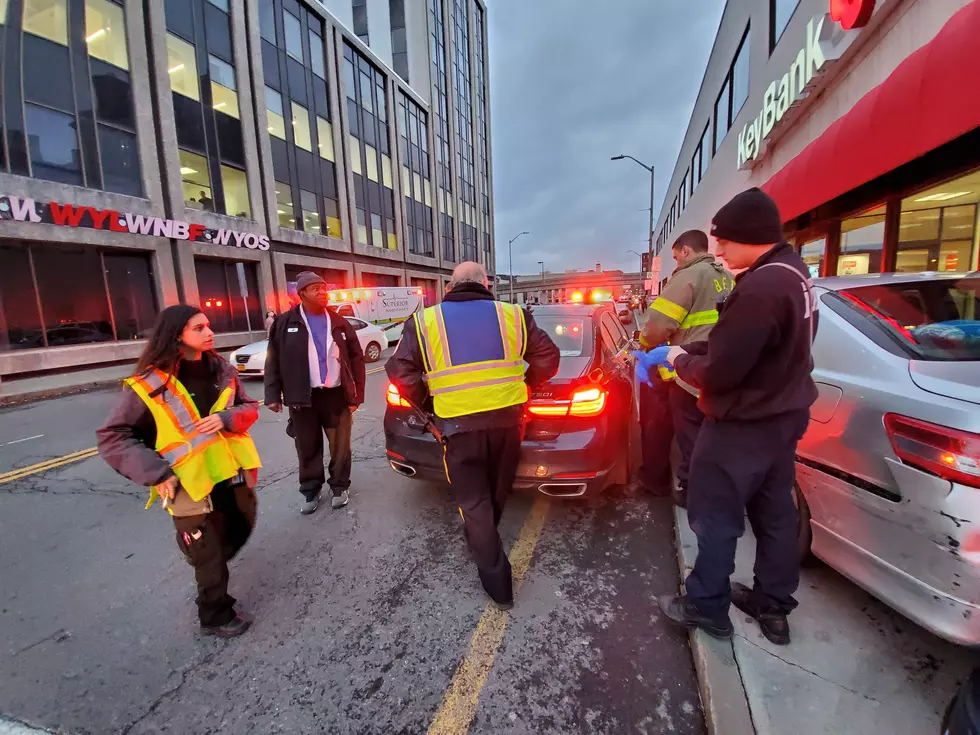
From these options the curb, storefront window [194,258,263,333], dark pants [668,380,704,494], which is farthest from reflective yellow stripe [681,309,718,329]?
storefront window [194,258,263,333]

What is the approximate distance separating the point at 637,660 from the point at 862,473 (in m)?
1.32

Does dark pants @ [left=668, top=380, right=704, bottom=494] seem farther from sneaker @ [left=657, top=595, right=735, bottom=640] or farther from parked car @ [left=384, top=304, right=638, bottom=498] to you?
sneaker @ [left=657, top=595, right=735, bottom=640]

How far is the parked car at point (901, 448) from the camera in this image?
1645 mm

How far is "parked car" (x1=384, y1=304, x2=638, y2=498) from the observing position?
313 centimetres

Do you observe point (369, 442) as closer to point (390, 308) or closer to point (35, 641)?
point (35, 641)

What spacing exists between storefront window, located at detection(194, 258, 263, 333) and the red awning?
18656 mm

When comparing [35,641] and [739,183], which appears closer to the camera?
[35,641]

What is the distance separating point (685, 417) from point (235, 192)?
20582 millimetres

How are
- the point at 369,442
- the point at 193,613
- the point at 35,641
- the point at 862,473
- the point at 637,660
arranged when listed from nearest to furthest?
the point at 862,473 < the point at 637,660 < the point at 35,641 < the point at 193,613 < the point at 369,442

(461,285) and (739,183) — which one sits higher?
(739,183)

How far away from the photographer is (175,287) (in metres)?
15.8

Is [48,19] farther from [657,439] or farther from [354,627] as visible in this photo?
[657,439]

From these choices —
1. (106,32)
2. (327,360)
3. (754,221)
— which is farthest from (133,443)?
(106,32)

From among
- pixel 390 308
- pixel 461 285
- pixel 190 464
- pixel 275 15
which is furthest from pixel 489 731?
pixel 275 15
